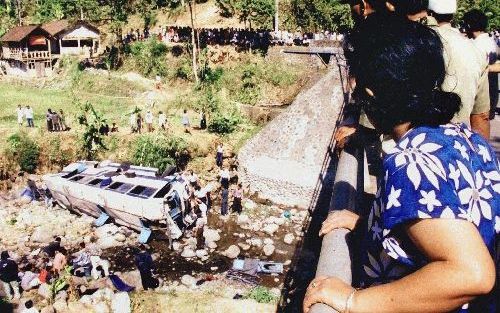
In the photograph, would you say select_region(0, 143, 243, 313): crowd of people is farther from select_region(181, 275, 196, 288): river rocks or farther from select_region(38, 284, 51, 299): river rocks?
select_region(181, 275, 196, 288): river rocks

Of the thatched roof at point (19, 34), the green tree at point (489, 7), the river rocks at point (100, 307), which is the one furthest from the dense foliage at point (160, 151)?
the thatched roof at point (19, 34)

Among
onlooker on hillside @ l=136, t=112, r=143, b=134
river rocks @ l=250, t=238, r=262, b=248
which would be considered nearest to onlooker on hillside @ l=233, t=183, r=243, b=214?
river rocks @ l=250, t=238, r=262, b=248

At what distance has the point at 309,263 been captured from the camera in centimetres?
1400

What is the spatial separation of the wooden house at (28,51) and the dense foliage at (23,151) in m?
19.5

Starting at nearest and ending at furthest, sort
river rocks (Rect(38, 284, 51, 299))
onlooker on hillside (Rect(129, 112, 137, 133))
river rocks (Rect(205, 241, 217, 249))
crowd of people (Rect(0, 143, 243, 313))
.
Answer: river rocks (Rect(38, 284, 51, 299)) < crowd of people (Rect(0, 143, 243, 313)) < river rocks (Rect(205, 241, 217, 249)) < onlooker on hillside (Rect(129, 112, 137, 133))

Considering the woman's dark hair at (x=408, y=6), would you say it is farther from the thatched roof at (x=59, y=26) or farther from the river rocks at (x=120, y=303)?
the thatched roof at (x=59, y=26)

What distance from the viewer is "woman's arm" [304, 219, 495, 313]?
116cm

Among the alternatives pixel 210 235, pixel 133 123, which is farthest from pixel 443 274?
pixel 133 123

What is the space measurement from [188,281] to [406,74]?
501 inches

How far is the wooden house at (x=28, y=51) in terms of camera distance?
1432 inches

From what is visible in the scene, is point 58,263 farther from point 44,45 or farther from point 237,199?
point 44,45

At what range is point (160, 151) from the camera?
63.0ft

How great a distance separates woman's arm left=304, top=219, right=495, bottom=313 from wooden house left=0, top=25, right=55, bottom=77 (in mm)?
40874

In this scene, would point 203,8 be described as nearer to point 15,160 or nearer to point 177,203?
point 15,160
